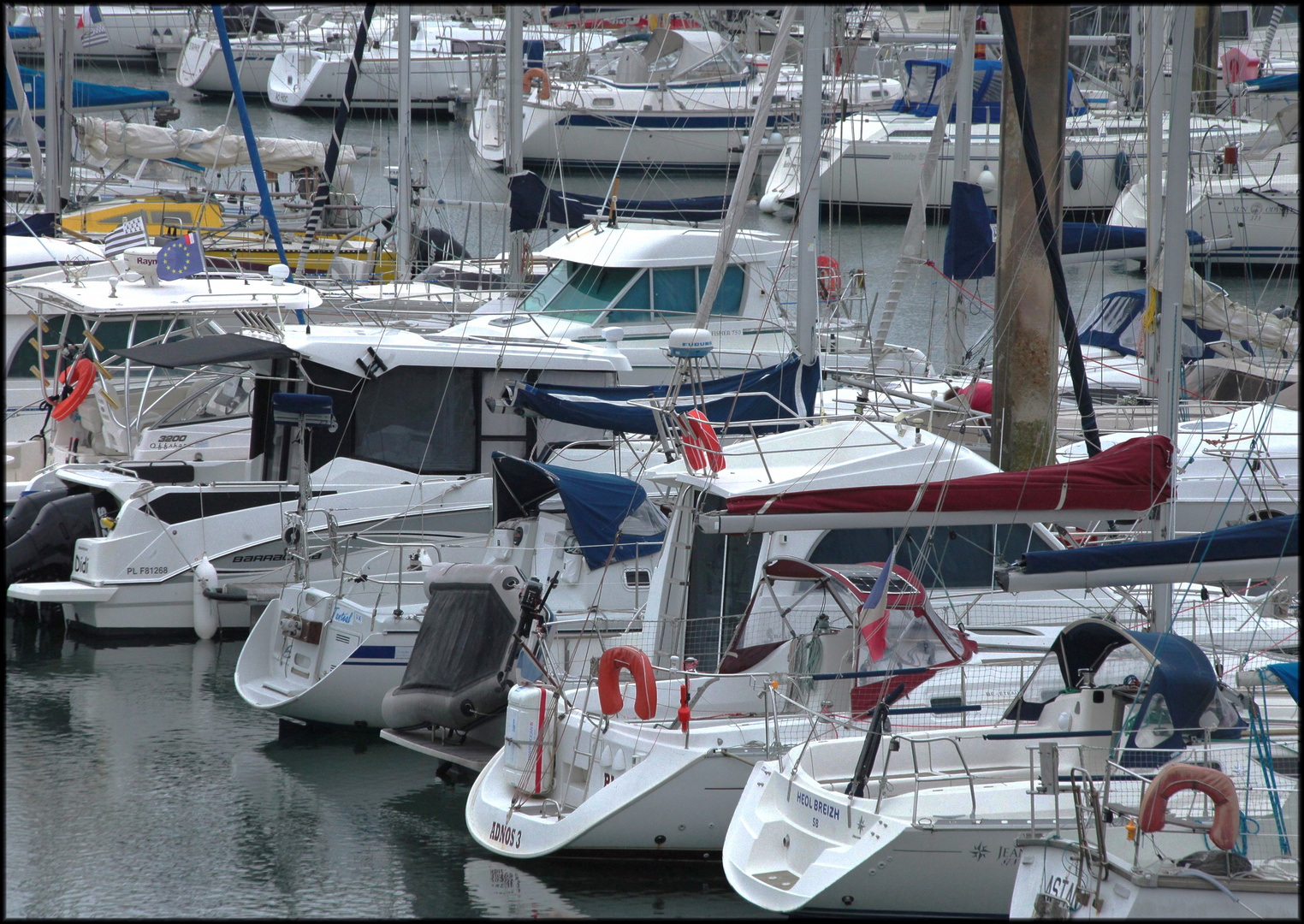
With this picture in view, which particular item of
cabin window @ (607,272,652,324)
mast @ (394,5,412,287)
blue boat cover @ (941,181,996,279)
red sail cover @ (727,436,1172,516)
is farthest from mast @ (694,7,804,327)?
mast @ (394,5,412,287)

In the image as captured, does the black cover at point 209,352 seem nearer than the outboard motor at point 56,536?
Yes

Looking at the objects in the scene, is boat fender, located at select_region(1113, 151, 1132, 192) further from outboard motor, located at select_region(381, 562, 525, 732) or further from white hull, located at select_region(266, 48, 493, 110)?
white hull, located at select_region(266, 48, 493, 110)

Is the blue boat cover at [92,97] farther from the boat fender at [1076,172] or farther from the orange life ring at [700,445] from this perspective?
the orange life ring at [700,445]

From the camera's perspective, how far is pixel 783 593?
30.8ft

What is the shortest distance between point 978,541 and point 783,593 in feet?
6.27

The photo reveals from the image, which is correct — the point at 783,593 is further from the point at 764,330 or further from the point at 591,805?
the point at 764,330

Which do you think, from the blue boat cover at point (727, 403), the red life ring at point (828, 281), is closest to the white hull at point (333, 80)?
the red life ring at point (828, 281)

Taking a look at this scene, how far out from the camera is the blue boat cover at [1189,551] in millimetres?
7484

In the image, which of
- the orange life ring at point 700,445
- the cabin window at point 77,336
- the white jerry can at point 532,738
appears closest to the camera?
the white jerry can at point 532,738

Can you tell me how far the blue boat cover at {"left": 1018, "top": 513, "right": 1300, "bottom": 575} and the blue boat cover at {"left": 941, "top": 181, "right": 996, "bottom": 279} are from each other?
6930 mm

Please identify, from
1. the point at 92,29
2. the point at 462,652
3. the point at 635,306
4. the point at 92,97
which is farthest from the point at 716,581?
the point at 92,29

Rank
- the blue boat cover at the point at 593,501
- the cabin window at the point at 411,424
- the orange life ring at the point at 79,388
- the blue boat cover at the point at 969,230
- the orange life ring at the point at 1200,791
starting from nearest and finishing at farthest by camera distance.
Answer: the orange life ring at the point at 1200,791 < the blue boat cover at the point at 593,501 < the blue boat cover at the point at 969,230 < the cabin window at the point at 411,424 < the orange life ring at the point at 79,388

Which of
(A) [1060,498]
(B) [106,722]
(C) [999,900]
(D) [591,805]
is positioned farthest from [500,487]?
(C) [999,900]

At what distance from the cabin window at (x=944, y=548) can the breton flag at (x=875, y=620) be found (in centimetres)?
129
